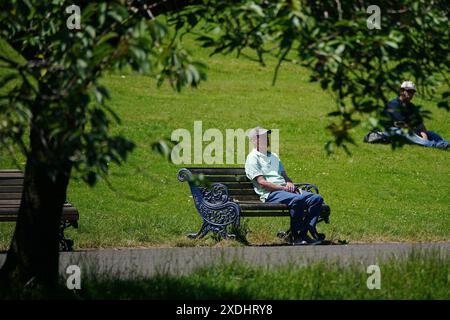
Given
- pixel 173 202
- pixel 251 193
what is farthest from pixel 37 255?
pixel 173 202

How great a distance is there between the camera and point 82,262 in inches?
390

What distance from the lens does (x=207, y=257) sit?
10.9 metres

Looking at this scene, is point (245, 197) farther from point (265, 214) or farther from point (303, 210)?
point (303, 210)

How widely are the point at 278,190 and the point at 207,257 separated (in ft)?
7.50

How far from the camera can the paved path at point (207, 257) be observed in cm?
1005

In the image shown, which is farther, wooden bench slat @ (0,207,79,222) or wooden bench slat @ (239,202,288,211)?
wooden bench slat @ (239,202,288,211)

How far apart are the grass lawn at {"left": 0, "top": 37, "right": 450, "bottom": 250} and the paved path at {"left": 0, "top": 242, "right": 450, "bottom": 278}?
0.76m

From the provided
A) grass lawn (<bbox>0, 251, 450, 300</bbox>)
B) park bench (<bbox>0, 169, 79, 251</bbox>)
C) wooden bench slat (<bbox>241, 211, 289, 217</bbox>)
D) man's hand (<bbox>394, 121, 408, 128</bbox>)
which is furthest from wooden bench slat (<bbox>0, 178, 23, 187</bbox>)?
man's hand (<bbox>394, 121, 408, 128</bbox>)

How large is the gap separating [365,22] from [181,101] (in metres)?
16.1

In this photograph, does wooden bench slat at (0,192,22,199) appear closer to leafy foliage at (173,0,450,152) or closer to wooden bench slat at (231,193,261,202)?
wooden bench slat at (231,193,261,202)

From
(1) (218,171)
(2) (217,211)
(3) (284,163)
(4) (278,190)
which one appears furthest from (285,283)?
(3) (284,163)

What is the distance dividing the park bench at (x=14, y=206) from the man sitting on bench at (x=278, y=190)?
8.31 ft

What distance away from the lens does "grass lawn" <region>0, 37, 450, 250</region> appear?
13156mm
